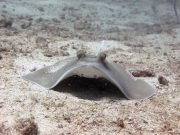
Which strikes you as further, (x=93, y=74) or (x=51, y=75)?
(x=51, y=75)

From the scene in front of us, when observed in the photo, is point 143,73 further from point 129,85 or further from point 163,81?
point 129,85

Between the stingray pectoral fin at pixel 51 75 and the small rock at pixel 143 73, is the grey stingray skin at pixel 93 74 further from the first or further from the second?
the small rock at pixel 143 73

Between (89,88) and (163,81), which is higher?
(89,88)

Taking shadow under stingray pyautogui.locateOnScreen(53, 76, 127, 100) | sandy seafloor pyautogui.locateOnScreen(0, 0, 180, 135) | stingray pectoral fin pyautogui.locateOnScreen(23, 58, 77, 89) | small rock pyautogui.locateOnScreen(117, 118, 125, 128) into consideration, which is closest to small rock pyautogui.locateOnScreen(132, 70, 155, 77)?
sandy seafloor pyautogui.locateOnScreen(0, 0, 180, 135)

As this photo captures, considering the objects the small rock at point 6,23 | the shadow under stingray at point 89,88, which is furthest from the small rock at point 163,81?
the small rock at point 6,23

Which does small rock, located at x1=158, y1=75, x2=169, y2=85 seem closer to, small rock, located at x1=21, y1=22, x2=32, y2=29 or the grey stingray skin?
the grey stingray skin

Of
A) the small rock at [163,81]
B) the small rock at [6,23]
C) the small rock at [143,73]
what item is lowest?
the small rock at [143,73]

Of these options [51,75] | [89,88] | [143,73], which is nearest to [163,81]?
[143,73]

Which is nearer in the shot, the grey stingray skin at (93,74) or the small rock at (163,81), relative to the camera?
the grey stingray skin at (93,74)
